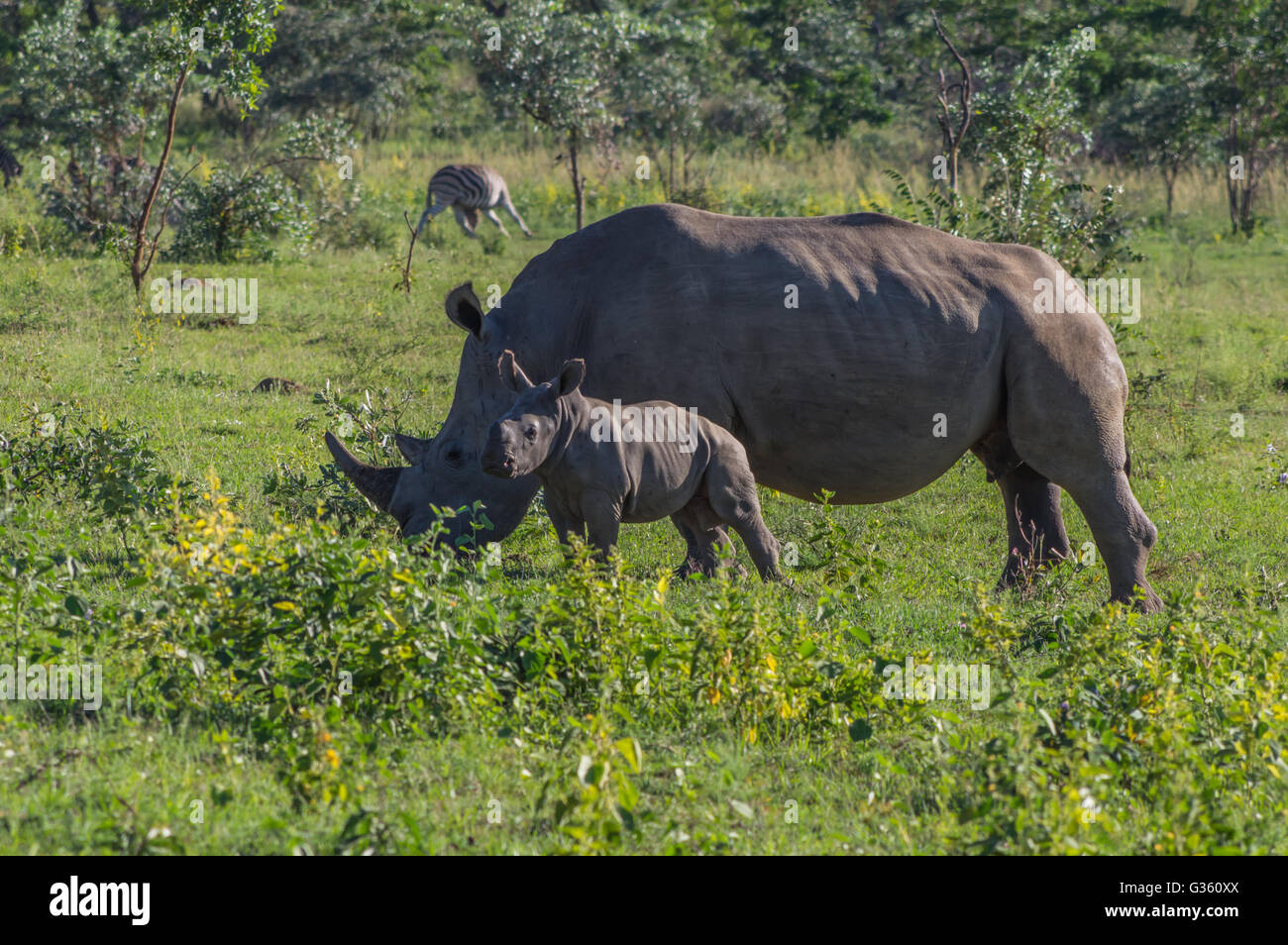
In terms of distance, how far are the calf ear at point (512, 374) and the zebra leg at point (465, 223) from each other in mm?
11801

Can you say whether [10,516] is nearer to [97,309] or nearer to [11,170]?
[97,309]

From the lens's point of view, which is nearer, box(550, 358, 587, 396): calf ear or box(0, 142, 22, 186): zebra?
box(550, 358, 587, 396): calf ear

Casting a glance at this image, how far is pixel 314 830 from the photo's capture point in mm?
4270

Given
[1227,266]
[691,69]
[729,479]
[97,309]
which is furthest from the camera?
[691,69]

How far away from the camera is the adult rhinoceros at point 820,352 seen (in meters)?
7.44

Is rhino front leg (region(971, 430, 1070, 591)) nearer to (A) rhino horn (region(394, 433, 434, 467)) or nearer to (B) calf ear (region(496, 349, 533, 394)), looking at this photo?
(B) calf ear (region(496, 349, 533, 394))

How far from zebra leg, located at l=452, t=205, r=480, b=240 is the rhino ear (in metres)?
10.9

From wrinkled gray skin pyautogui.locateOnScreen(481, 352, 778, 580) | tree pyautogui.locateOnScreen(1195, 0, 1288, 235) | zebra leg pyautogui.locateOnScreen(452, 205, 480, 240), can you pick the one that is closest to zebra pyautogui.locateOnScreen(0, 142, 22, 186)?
zebra leg pyautogui.locateOnScreen(452, 205, 480, 240)

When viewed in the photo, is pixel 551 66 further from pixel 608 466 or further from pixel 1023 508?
pixel 608 466

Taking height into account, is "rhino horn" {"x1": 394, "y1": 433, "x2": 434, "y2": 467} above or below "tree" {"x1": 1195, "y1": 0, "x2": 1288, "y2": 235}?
below

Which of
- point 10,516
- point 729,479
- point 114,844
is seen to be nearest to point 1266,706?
point 729,479

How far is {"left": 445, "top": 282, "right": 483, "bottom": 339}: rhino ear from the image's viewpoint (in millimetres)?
7367

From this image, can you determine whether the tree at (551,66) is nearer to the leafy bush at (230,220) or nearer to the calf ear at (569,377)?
the leafy bush at (230,220)

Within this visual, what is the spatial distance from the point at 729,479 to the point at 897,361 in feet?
3.88
